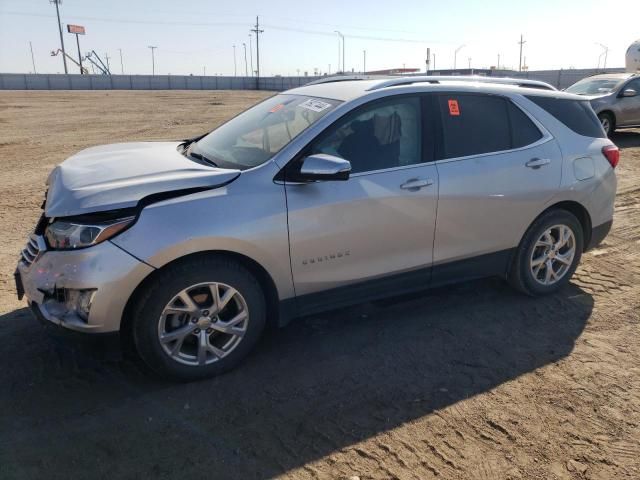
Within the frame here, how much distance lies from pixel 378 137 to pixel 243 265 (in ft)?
4.41

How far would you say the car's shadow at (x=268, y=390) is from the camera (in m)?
2.75

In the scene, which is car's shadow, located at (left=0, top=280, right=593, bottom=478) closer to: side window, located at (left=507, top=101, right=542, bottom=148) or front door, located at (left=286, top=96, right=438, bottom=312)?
front door, located at (left=286, top=96, right=438, bottom=312)

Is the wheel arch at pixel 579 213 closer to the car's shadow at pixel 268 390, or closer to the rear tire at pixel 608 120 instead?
the car's shadow at pixel 268 390

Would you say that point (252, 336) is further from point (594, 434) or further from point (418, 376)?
point (594, 434)

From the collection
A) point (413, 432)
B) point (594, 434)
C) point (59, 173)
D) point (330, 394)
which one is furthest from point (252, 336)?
point (594, 434)

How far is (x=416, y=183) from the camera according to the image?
3.82 m

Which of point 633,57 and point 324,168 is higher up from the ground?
point 633,57

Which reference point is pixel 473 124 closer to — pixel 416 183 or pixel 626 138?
pixel 416 183

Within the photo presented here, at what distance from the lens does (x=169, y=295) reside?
3146 millimetres

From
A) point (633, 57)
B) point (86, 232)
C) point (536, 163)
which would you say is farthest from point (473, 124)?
point (633, 57)

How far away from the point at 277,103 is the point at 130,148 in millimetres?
1276

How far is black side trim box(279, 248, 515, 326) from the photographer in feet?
12.0

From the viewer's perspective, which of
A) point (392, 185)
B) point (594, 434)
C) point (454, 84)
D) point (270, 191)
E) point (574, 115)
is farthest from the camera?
point (574, 115)

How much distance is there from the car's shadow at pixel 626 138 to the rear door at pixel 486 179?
10.0 m
